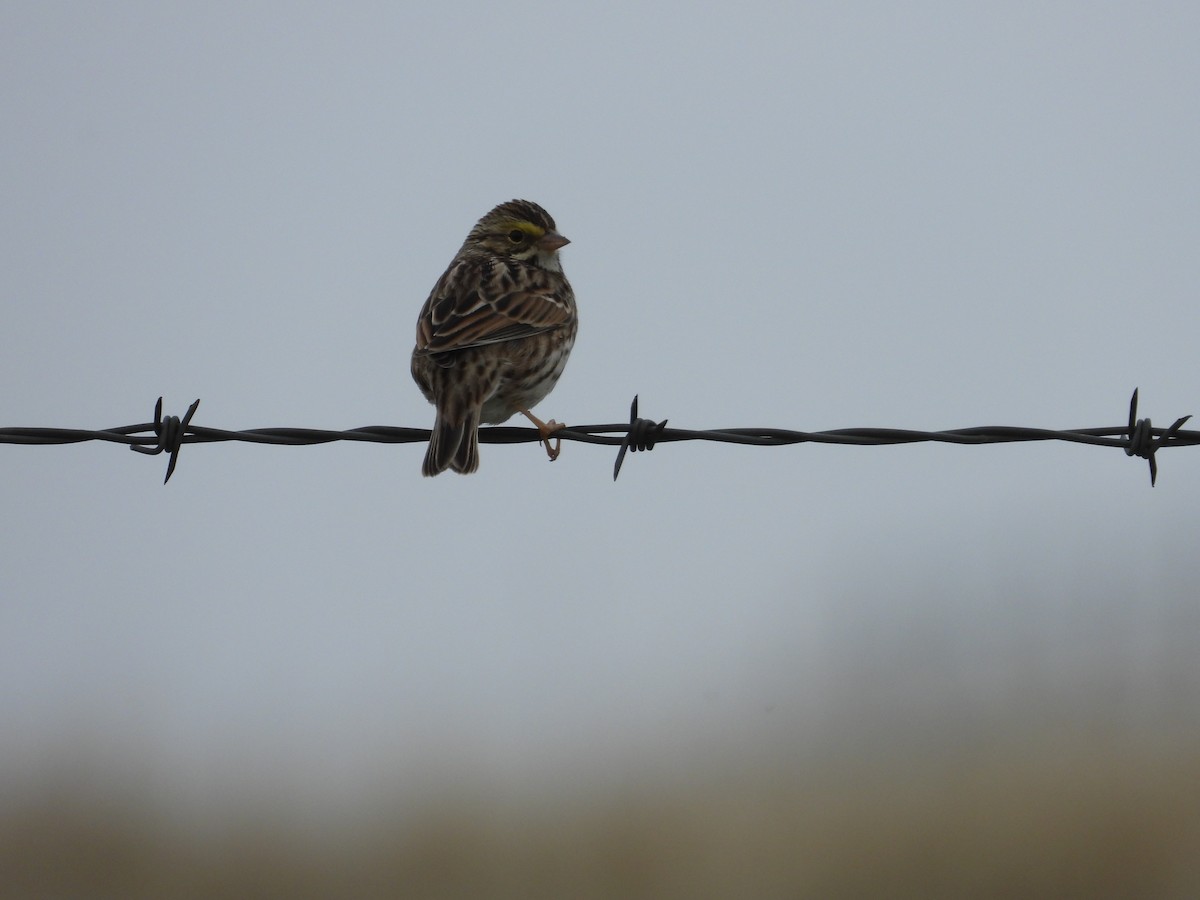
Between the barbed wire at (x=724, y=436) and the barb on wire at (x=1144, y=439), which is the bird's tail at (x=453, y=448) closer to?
the barbed wire at (x=724, y=436)

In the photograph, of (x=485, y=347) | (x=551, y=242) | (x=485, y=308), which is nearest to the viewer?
(x=485, y=347)

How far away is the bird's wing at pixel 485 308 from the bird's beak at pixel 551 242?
392 millimetres

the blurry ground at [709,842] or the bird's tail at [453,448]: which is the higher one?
the bird's tail at [453,448]

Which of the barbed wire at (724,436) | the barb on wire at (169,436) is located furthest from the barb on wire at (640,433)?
the barb on wire at (169,436)

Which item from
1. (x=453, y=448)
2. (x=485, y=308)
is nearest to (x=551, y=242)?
(x=485, y=308)

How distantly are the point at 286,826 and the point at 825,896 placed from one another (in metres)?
4.41

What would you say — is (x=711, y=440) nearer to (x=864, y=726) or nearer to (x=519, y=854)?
(x=519, y=854)

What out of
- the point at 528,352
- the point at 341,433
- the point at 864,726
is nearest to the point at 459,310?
the point at 528,352

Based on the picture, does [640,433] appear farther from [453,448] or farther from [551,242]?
[551,242]

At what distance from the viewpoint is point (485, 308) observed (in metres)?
8.07

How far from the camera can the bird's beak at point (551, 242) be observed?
9.45 meters

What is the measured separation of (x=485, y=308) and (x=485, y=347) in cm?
33

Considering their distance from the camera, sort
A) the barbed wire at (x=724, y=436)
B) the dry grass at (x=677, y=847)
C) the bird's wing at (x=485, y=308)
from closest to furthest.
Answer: the barbed wire at (x=724, y=436) < the bird's wing at (x=485, y=308) < the dry grass at (x=677, y=847)

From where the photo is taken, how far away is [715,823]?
13305 millimetres
